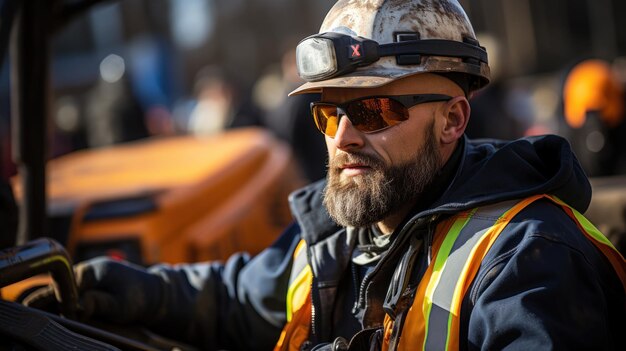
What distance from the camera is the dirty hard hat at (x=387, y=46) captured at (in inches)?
90.4

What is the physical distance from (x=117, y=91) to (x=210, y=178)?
4677 millimetres

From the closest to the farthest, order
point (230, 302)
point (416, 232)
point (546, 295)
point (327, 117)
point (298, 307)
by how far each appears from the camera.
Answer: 1. point (546, 295)
2. point (416, 232)
3. point (327, 117)
4. point (298, 307)
5. point (230, 302)

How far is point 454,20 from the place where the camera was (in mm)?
2400

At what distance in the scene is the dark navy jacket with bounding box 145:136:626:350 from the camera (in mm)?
1947

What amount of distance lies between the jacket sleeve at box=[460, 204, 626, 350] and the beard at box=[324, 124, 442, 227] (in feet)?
1.21

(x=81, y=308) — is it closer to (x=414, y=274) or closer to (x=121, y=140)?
(x=414, y=274)

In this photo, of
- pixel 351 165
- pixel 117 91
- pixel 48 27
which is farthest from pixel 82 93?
pixel 351 165

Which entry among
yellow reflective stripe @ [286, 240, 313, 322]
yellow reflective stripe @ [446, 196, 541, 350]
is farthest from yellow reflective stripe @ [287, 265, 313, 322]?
yellow reflective stripe @ [446, 196, 541, 350]

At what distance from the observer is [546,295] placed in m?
1.94

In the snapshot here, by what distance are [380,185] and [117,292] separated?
3.20 feet

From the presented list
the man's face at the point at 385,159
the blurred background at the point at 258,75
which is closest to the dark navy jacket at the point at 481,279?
the man's face at the point at 385,159

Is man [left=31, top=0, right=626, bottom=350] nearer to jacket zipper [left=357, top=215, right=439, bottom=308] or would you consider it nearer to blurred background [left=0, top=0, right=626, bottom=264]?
jacket zipper [left=357, top=215, right=439, bottom=308]

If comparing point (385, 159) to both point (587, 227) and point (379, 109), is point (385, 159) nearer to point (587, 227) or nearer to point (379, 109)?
point (379, 109)

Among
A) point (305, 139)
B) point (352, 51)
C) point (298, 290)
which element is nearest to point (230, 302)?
point (298, 290)
